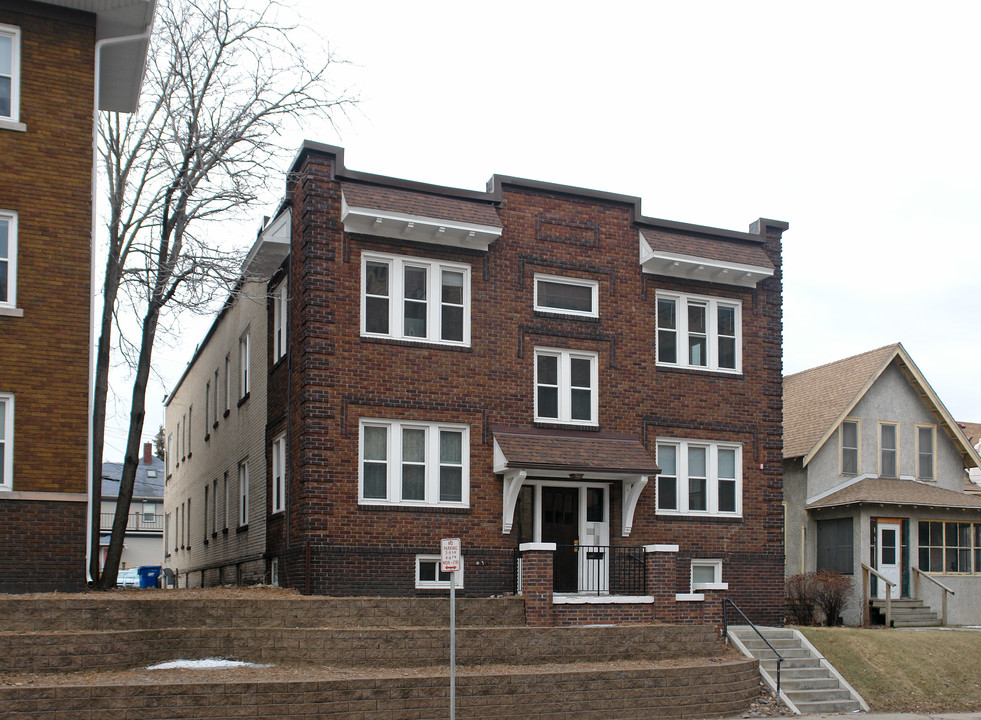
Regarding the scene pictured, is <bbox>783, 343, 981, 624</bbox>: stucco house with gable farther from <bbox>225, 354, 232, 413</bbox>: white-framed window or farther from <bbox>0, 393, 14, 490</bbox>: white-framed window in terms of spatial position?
<bbox>0, 393, 14, 490</bbox>: white-framed window

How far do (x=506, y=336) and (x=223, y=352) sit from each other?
1106cm

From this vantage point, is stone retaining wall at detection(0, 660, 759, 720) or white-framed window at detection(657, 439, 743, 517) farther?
white-framed window at detection(657, 439, 743, 517)

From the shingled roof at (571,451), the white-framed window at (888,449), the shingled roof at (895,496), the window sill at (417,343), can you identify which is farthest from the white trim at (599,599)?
the white-framed window at (888,449)

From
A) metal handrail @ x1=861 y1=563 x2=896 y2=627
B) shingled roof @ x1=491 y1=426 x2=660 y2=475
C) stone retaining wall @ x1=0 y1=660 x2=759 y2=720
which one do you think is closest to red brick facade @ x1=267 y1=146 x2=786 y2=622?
shingled roof @ x1=491 y1=426 x2=660 y2=475

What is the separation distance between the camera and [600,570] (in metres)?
22.1

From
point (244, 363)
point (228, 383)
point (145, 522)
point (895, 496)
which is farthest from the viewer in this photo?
point (145, 522)

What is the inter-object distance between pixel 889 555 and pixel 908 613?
1598mm

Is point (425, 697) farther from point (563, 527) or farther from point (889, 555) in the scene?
point (889, 555)

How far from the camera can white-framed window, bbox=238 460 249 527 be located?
25.2 meters

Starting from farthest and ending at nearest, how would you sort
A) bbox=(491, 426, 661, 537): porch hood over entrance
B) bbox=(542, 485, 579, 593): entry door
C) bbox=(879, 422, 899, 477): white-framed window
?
bbox=(879, 422, 899, 477): white-framed window, bbox=(542, 485, 579, 593): entry door, bbox=(491, 426, 661, 537): porch hood over entrance

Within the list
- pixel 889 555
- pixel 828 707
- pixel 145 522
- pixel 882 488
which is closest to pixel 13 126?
pixel 828 707

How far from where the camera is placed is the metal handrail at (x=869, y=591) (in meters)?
25.9

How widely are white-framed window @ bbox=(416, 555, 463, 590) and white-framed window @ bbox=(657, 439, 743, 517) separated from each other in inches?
191

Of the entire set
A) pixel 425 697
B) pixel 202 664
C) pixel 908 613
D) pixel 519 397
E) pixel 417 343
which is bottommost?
pixel 908 613
